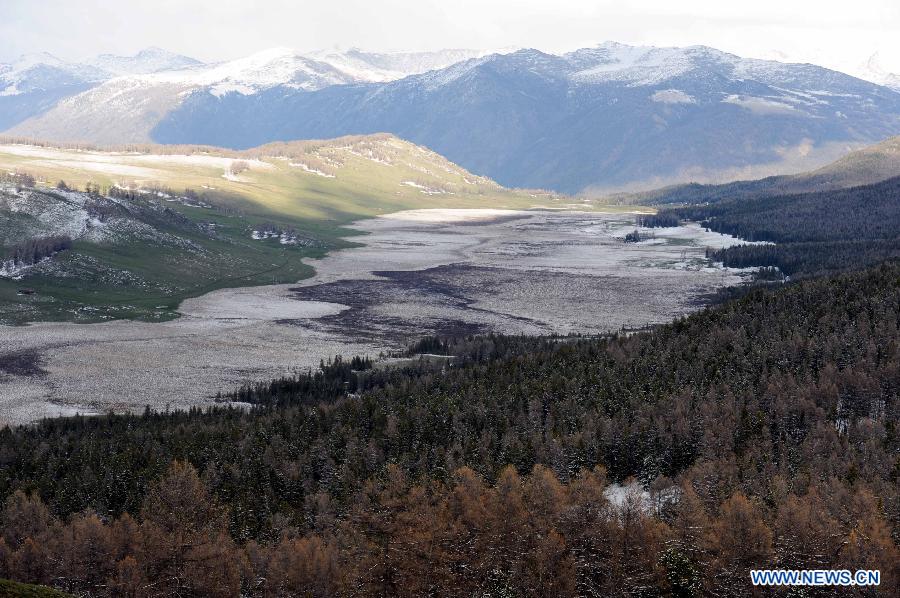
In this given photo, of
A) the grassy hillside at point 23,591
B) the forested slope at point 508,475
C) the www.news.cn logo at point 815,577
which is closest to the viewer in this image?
the grassy hillside at point 23,591

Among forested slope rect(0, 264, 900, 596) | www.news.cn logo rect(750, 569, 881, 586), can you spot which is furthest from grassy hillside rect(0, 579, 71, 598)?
www.news.cn logo rect(750, 569, 881, 586)

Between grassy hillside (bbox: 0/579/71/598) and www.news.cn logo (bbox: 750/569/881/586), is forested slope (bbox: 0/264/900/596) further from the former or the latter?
grassy hillside (bbox: 0/579/71/598)

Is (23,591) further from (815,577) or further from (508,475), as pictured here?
(815,577)

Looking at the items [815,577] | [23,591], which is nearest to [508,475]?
[815,577]

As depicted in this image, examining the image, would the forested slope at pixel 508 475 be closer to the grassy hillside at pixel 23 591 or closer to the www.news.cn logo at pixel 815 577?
the www.news.cn logo at pixel 815 577

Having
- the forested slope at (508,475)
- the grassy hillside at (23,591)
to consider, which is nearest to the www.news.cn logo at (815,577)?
the forested slope at (508,475)

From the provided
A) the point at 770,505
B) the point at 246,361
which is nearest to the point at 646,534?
the point at 770,505

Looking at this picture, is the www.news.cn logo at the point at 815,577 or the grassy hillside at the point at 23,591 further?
the www.news.cn logo at the point at 815,577

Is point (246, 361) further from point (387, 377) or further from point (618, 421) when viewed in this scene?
point (618, 421)
